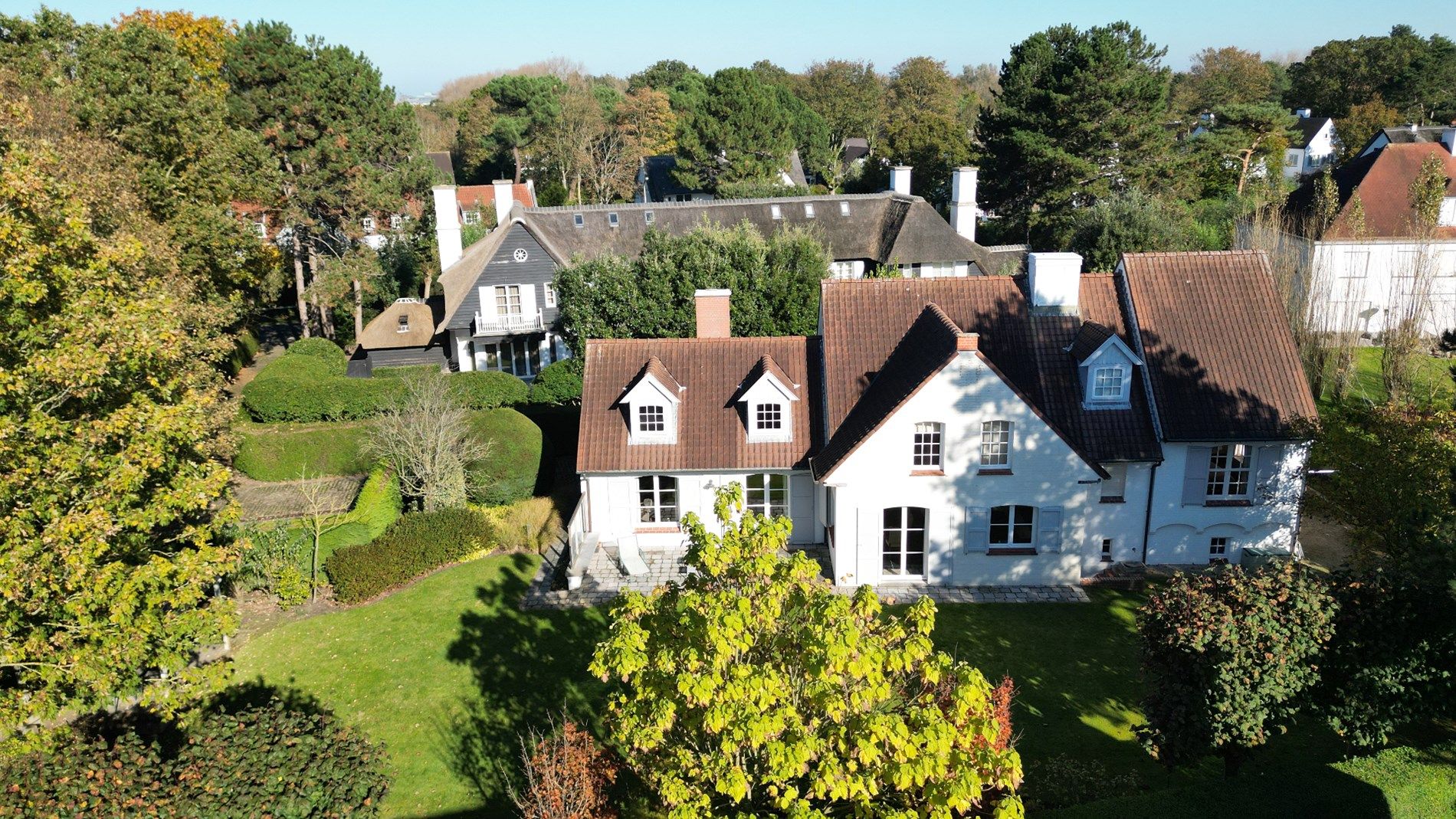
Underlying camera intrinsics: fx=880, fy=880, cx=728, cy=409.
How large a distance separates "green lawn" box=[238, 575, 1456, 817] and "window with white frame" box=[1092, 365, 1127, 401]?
16.5ft

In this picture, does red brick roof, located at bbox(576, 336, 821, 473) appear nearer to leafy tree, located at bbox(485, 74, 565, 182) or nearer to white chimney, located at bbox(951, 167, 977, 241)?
white chimney, located at bbox(951, 167, 977, 241)

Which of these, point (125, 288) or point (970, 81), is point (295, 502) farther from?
point (970, 81)

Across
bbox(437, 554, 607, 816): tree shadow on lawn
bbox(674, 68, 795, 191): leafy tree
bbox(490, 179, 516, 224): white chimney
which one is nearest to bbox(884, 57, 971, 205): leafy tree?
bbox(674, 68, 795, 191): leafy tree

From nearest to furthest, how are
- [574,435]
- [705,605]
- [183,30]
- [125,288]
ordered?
[705,605] < [125,288] < [574,435] < [183,30]

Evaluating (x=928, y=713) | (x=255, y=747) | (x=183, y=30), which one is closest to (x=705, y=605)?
(x=928, y=713)

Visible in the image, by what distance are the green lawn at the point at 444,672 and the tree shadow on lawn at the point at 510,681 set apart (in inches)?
1.1

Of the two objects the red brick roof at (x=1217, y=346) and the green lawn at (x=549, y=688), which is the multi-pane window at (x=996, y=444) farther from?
the red brick roof at (x=1217, y=346)

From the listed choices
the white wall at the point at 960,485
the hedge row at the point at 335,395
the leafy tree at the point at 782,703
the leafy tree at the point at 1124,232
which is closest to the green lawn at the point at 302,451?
the hedge row at the point at 335,395

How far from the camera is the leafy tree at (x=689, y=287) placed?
3080 cm

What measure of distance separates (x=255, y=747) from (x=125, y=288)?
8675 millimetres

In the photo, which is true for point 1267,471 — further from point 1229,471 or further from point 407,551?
point 407,551

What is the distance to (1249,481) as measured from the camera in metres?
22.8

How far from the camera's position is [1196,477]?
22.6 meters

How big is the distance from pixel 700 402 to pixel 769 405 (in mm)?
2052
